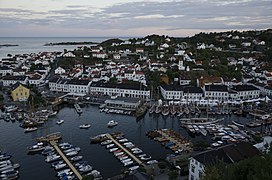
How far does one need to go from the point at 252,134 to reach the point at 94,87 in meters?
13.8

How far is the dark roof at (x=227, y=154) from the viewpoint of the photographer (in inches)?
365

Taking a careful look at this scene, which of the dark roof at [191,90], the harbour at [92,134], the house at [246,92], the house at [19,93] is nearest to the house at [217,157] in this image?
the harbour at [92,134]

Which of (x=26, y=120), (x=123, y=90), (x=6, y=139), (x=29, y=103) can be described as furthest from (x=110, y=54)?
(x=6, y=139)

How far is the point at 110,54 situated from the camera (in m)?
41.6

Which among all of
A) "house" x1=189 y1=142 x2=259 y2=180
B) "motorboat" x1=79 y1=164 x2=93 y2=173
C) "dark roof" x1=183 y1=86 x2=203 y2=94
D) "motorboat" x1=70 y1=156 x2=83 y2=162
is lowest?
"motorboat" x1=79 y1=164 x2=93 y2=173

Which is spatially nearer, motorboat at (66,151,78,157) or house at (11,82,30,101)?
motorboat at (66,151,78,157)

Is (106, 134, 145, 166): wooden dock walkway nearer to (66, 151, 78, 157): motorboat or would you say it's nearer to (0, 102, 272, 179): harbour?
(0, 102, 272, 179): harbour

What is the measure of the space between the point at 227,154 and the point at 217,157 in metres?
0.65

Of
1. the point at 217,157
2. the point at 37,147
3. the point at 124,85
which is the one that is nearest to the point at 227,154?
the point at 217,157


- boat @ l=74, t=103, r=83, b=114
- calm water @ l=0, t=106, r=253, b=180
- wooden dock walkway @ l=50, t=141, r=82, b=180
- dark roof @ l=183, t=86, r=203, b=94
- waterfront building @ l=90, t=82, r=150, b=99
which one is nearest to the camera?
wooden dock walkway @ l=50, t=141, r=82, b=180

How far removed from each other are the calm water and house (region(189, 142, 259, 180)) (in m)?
3.29

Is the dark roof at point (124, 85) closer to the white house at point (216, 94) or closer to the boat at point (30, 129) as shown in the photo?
the white house at point (216, 94)

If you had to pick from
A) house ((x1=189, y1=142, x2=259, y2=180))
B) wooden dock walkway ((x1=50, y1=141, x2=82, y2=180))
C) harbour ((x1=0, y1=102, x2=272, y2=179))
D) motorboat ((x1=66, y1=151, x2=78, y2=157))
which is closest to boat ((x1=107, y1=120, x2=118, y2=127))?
harbour ((x1=0, y1=102, x2=272, y2=179))

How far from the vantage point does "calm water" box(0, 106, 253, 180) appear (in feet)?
38.8
